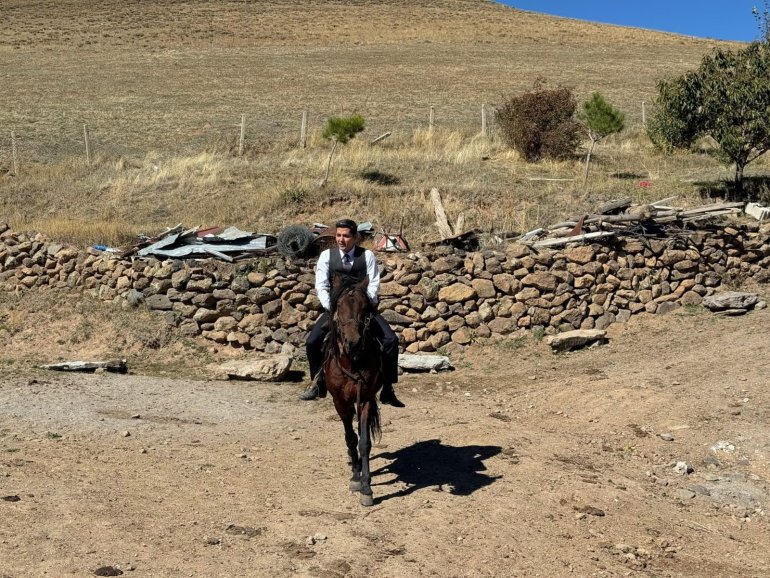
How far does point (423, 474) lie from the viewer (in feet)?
27.5

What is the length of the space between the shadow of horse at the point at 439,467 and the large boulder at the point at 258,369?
12.7 feet

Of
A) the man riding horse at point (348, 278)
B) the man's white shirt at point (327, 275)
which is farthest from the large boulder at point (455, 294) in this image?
the man's white shirt at point (327, 275)

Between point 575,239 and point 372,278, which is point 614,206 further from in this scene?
point 372,278

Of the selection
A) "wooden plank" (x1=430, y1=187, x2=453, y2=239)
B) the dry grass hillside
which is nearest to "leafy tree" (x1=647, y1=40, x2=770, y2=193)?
the dry grass hillside

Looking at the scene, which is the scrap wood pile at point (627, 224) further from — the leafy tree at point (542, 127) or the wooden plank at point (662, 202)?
the leafy tree at point (542, 127)

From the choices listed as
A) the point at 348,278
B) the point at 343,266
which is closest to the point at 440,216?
the point at 343,266

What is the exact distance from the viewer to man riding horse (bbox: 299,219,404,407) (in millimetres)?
7750

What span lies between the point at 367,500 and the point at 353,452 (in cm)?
65

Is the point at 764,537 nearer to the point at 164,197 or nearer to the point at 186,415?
the point at 186,415

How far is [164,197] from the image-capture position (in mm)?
20875

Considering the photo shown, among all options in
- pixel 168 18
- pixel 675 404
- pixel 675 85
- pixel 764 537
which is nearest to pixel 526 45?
A: pixel 168 18

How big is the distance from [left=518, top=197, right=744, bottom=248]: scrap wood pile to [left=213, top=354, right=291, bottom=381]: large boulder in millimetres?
4890

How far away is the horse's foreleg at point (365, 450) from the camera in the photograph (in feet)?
24.2

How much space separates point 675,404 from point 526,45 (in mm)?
50564
